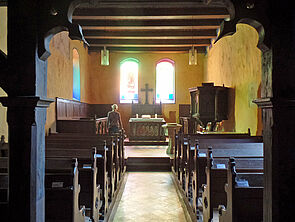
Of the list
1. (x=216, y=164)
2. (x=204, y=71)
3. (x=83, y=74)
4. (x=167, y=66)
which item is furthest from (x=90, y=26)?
(x=216, y=164)

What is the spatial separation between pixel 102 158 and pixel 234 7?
101 inches

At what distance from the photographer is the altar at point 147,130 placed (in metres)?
11.3

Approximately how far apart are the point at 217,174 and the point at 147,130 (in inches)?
325

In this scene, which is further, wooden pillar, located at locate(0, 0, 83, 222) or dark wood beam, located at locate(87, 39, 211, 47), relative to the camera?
dark wood beam, located at locate(87, 39, 211, 47)

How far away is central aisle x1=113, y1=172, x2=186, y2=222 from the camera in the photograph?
418 centimetres

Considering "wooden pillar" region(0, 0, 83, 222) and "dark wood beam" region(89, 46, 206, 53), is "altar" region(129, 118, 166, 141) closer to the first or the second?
"dark wood beam" region(89, 46, 206, 53)

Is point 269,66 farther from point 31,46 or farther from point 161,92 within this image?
point 161,92

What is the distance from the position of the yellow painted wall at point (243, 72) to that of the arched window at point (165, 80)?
4051mm

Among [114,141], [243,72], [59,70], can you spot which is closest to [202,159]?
[114,141]

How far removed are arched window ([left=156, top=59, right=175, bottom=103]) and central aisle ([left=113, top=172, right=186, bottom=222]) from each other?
25.3 ft

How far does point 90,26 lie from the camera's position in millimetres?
9367

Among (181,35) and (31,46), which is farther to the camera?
(181,35)

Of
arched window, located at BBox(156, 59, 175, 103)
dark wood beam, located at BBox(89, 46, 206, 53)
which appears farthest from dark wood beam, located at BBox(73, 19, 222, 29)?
arched window, located at BBox(156, 59, 175, 103)

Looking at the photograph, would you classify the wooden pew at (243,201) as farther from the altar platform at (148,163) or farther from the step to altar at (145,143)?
the step to altar at (145,143)
